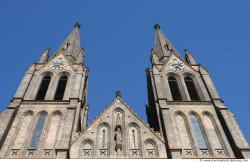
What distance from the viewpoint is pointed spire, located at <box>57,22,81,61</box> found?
142 feet

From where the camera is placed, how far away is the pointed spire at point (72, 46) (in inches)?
1700

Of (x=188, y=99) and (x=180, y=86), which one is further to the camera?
(x=180, y=86)

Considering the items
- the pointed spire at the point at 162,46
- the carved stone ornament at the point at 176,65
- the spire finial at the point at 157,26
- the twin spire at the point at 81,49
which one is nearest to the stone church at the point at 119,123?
the carved stone ornament at the point at 176,65

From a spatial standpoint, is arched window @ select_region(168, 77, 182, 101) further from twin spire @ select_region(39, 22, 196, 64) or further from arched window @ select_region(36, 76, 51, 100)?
arched window @ select_region(36, 76, 51, 100)

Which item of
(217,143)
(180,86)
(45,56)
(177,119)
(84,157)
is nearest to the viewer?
(84,157)

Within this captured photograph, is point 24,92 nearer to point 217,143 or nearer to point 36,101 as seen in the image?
point 36,101

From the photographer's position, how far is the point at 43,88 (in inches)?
1389

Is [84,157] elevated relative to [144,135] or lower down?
lower down

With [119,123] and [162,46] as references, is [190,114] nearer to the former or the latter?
[119,123]

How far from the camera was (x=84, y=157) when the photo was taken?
84.8 feet

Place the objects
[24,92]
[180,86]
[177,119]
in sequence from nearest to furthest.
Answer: [177,119], [24,92], [180,86]

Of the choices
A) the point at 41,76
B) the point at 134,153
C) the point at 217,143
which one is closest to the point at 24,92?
the point at 41,76

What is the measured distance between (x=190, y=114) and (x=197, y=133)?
234 cm

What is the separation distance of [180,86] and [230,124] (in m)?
7.93
